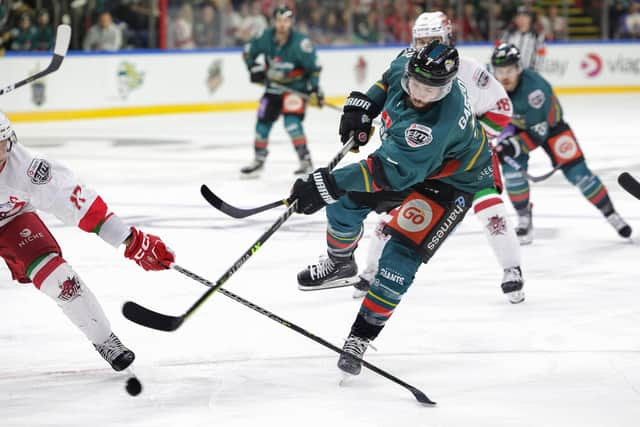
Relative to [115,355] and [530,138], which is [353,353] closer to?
[115,355]

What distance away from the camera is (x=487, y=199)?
4.15 meters

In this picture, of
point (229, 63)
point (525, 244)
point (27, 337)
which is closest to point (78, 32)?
point (229, 63)

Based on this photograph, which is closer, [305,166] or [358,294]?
[358,294]

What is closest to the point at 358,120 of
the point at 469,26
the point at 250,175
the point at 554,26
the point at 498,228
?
the point at 498,228

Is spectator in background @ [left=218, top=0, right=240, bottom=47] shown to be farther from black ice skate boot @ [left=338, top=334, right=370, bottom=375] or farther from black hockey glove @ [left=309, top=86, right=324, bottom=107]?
black ice skate boot @ [left=338, top=334, right=370, bottom=375]

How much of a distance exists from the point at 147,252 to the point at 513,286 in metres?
1.62

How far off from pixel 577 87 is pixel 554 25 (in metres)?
0.96

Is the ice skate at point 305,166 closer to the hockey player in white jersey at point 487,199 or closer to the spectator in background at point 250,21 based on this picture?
the hockey player in white jersey at point 487,199

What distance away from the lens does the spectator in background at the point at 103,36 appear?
37.9ft

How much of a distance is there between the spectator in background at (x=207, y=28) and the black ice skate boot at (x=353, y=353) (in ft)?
31.7

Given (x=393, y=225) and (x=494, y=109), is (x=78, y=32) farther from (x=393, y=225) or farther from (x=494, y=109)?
(x=393, y=225)

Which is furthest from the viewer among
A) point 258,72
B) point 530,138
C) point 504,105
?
point 258,72

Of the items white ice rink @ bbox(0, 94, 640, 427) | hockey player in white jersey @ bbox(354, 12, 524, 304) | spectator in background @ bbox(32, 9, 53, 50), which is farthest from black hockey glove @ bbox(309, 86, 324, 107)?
spectator in background @ bbox(32, 9, 53, 50)

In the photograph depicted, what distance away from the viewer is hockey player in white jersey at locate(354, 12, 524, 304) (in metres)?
4.13
